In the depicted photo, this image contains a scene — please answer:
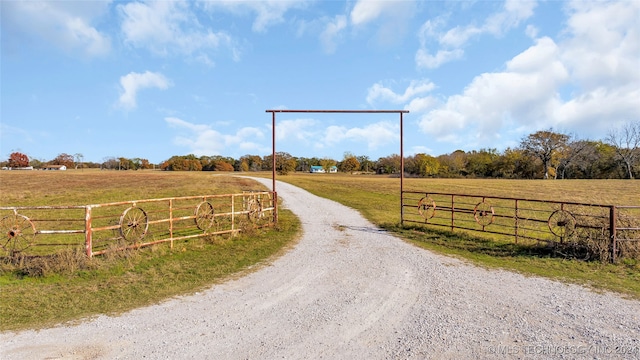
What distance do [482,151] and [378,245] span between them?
112m

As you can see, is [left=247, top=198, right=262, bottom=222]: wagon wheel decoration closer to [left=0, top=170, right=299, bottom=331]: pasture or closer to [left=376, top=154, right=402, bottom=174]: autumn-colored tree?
[left=0, top=170, right=299, bottom=331]: pasture

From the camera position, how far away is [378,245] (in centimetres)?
1162

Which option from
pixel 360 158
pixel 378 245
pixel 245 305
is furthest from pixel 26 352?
pixel 360 158

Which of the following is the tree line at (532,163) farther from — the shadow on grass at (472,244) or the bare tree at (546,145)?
the shadow on grass at (472,244)

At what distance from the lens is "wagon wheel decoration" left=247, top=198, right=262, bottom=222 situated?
47.7 feet

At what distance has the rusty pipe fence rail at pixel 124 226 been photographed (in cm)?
916

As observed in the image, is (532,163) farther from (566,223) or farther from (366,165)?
(566,223)

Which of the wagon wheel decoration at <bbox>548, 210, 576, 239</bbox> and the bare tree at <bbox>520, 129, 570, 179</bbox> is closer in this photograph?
the wagon wheel decoration at <bbox>548, 210, 576, 239</bbox>

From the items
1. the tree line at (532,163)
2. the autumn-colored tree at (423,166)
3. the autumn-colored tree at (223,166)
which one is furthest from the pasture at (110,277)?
the autumn-colored tree at (223,166)

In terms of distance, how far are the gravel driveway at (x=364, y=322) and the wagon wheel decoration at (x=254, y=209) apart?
20.6ft

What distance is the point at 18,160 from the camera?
5507 inches

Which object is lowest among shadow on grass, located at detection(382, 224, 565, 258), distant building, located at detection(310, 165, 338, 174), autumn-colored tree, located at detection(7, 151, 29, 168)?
shadow on grass, located at detection(382, 224, 565, 258)

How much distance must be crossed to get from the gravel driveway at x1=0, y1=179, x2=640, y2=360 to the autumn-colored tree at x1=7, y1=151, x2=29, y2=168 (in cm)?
17513

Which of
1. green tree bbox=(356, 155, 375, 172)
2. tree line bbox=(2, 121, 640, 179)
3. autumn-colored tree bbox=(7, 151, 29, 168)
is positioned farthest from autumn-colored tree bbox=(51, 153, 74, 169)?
green tree bbox=(356, 155, 375, 172)
